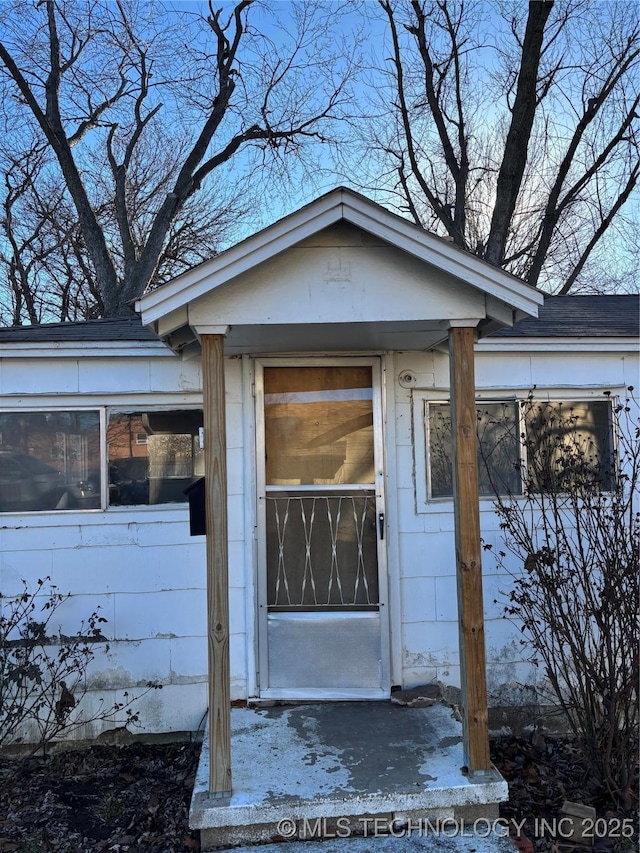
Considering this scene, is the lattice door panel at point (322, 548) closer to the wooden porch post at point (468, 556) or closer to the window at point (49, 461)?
the wooden porch post at point (468, 556)

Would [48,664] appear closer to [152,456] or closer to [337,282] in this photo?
[152,456]

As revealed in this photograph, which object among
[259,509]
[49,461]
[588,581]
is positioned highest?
[49,461]

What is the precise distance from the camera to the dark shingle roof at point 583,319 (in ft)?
15.8

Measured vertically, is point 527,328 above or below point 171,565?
above

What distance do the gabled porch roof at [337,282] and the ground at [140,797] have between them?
108 inches

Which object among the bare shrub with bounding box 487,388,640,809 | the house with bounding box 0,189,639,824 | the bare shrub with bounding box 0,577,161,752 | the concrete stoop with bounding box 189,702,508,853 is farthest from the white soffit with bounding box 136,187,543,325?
the concrete stoop with bounding box 189,702,508,853

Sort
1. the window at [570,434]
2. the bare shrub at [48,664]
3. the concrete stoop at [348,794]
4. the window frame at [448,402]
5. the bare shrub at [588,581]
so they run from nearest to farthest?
the concrete stoop at [348,794] < the bare shrub at [588,581] < the bare shrub at [48,664] < the window frame at [448,402] < the window at [570,434]

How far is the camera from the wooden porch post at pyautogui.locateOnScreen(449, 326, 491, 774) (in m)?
3.41

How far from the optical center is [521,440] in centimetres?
484

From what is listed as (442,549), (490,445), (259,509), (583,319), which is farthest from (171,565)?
(583,319)

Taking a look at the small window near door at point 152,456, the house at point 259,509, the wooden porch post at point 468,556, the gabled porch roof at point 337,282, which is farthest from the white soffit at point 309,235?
the small window near door at point 152,456

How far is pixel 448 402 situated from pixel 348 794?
8.91ft

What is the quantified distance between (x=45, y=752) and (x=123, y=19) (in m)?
14.9

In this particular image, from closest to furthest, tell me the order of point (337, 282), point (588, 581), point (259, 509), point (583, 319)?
point (337, 282)
point (588, 581)
point (259, 509)
point (583, 319)
